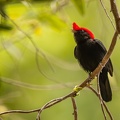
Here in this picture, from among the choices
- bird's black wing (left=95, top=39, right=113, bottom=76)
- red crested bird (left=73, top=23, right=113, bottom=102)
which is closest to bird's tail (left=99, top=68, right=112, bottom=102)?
red crested bird (left=73, top=23, right=113, bottom=102)

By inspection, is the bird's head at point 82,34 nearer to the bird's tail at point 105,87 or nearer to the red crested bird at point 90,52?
the red crested bird at point 90,52

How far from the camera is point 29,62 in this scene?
4.89m

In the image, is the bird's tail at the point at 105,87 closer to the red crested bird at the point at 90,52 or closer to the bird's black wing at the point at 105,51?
the red crested bird at the point at 90,52

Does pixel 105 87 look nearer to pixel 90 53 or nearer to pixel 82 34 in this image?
pixel 90 53

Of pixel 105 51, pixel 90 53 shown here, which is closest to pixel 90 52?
pixel 90 53

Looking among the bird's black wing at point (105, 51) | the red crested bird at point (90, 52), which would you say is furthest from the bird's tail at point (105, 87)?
the bird's black wing at point (105, 51)

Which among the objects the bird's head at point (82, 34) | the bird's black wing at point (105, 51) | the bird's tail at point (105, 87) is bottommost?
the bird's tail at point (105, 87)

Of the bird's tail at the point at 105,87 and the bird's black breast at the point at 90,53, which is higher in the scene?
the bird's black breast at the point at 90,53

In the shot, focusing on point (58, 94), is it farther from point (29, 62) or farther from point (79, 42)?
point (79, 42)

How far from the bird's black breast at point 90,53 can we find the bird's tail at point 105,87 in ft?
0.24

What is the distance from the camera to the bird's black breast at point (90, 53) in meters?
2.38

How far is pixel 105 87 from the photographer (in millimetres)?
2441

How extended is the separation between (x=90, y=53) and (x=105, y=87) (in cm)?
20

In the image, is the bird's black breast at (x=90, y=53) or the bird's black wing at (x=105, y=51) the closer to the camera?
the bird's black wing at (x=105, y=51)
